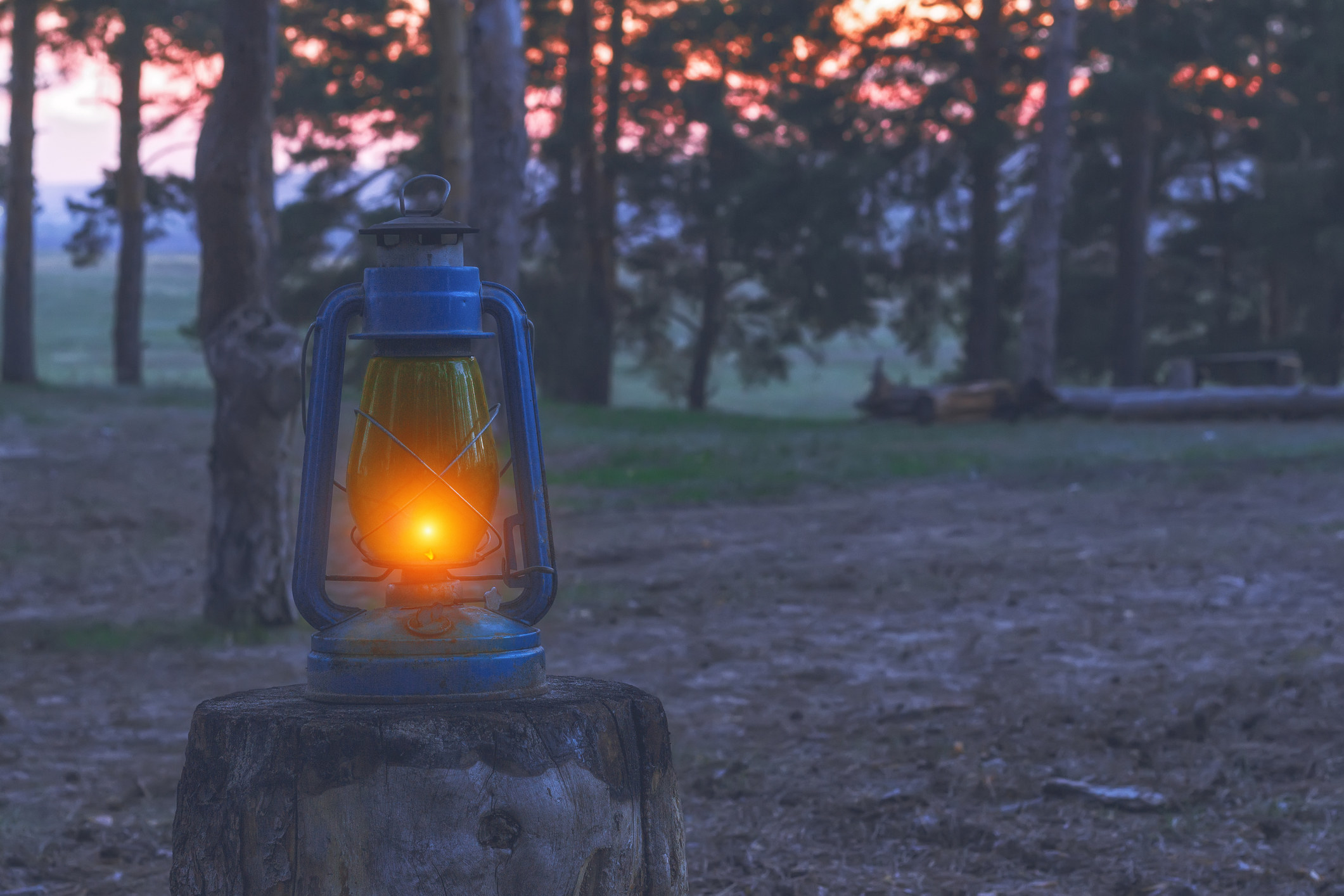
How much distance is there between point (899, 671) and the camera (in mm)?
6980

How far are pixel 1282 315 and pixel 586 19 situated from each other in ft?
67.4

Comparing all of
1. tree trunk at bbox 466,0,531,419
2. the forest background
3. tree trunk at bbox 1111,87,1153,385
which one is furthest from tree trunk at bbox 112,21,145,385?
tree trunk at bbox 1111,87,1153,385

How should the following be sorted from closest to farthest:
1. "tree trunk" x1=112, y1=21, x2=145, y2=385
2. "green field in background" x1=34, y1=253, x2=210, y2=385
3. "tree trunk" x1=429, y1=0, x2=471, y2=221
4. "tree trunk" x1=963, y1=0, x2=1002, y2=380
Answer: "tree trunk" x1=429, y1=0, x2=471, y2=221 < "tree trunk" x1=963, y1=0, x2=1002, y2=380 < "tree trunk" x1=112, y1=21, x2=145, y2=385 < "green field in background" x1=34, y1=253, x2=210, y2=385

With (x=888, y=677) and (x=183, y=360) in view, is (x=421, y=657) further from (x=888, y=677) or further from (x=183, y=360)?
(x=183, y=360)

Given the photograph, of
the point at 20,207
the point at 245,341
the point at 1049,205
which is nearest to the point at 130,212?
the point at 20,207

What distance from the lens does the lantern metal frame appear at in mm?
2393

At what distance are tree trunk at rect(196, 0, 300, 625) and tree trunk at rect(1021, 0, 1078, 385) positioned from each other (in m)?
16.6

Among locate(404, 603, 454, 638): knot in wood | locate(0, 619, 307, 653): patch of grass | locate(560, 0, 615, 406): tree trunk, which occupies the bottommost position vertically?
locate(0, 619, 307, 653): patch of grass

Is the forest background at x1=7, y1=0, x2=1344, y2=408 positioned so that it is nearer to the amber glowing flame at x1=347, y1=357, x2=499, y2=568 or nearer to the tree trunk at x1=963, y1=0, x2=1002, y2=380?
the tree trunk at x1=963, y1=0, x2=1002, y2=380

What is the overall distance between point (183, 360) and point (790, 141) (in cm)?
5482

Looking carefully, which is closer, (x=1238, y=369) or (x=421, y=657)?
(x=421, y=657)

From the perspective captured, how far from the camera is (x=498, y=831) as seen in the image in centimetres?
230

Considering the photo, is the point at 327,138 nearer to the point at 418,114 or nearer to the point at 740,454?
the point at 418,114

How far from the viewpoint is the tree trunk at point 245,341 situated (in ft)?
25.9
